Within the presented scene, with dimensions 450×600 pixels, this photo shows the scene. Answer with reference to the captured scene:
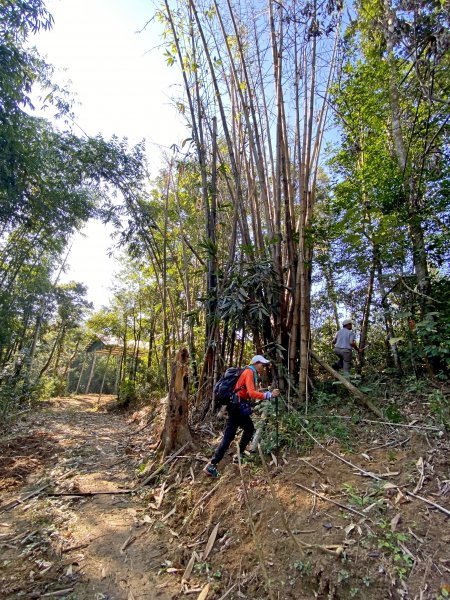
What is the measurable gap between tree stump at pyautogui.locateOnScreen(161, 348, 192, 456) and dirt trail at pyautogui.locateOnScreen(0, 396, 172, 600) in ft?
1.96

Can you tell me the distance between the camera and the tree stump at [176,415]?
3939mm

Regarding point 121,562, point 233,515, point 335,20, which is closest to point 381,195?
point 335,20

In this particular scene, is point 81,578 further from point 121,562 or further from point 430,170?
point 430,170

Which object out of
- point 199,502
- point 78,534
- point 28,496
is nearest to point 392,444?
point 199,502

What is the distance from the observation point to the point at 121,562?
239 centimetres

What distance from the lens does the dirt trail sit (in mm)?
2139

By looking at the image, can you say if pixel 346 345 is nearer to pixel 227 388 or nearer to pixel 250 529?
pixel 227 388

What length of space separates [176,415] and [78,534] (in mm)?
1558

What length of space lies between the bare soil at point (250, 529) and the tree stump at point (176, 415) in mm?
290

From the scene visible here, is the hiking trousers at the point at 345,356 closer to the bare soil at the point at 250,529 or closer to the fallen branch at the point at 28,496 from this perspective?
the bare soil at the point at 250,529

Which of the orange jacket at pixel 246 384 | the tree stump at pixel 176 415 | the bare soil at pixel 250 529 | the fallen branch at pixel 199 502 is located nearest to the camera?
the bare soil at pixel 250 529

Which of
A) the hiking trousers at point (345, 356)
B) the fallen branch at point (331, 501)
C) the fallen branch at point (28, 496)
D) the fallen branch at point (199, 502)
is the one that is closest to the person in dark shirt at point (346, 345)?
the hiking trousers at point (345, 356)

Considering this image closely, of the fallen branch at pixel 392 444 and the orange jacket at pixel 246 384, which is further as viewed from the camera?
the orange jacket at pixel 246 384

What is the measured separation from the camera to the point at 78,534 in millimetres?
2666
